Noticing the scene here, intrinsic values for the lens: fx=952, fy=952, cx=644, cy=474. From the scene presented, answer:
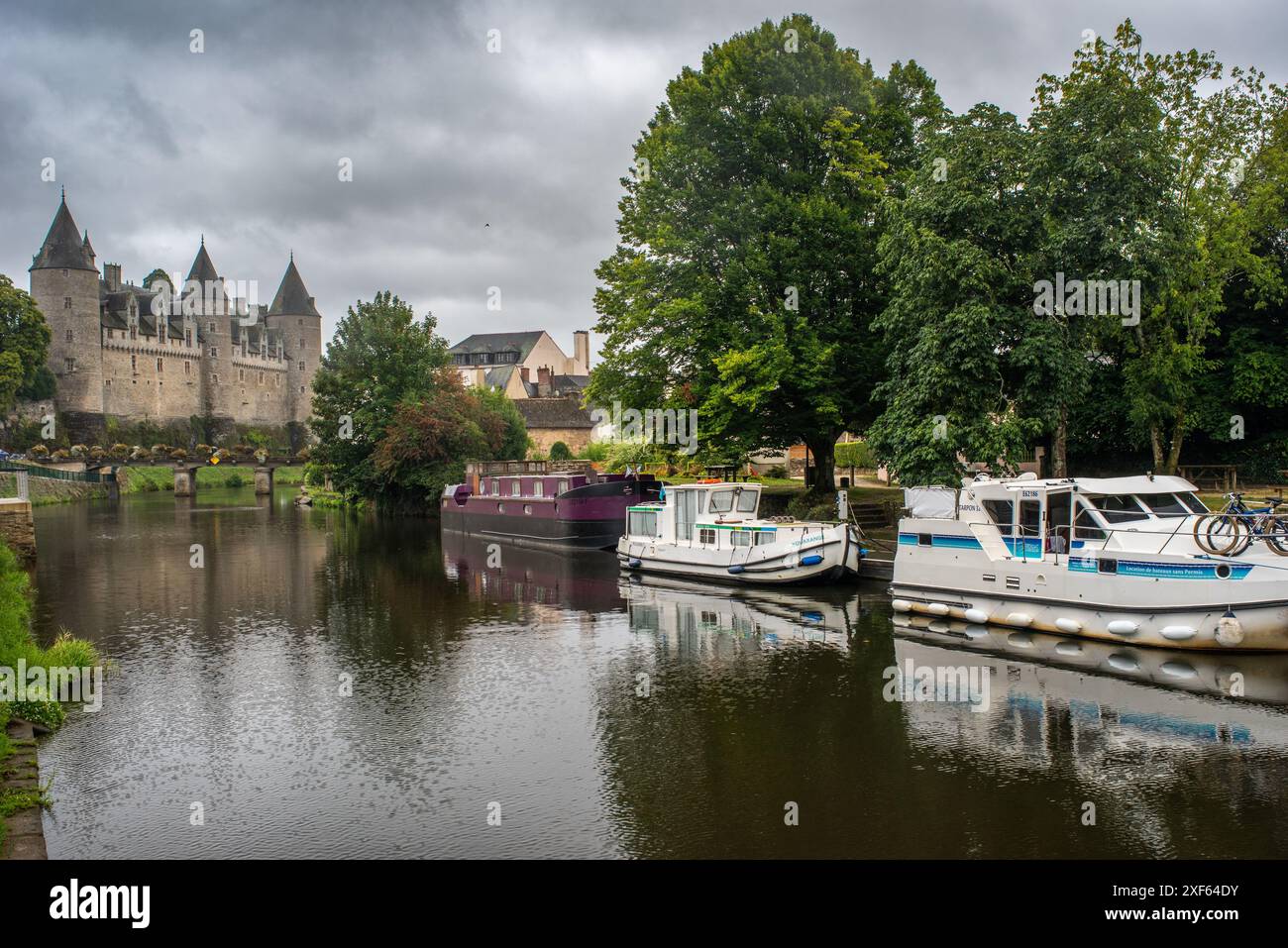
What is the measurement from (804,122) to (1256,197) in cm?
1502

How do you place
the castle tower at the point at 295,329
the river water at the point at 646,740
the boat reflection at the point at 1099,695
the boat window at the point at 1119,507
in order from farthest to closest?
the castle tower at the point at 295,329 → the boat window at the point at 1119,507 → the boat reflection at the point at 1099,695 → the river water at the point at 646,740

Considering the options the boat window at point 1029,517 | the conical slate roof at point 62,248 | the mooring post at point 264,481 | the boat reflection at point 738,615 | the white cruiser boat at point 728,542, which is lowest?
the boat reflection at point 738,615

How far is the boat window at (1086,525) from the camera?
786 inches

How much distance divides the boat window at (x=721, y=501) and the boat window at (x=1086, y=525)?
1170 cm

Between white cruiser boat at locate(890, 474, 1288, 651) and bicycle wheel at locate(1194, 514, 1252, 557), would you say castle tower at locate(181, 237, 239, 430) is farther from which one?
bicycle wheel at locate(1194, 514, 1252, 557)

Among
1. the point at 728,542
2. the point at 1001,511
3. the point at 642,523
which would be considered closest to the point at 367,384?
the point at 642,523

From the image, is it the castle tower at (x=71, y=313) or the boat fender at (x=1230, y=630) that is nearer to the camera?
the boat fender at (x=1230, y=630)

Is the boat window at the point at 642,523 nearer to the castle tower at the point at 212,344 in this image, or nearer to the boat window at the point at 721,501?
the boat window at the point at 721,501

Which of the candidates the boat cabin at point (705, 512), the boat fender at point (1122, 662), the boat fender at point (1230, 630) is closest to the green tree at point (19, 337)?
the boat cabin at point (705, 512)

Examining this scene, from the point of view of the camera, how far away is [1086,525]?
2022 centimetres

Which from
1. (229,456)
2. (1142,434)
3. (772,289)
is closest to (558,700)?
(772,289)

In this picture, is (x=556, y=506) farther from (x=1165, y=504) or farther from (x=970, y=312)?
(x=1165, y=504)
